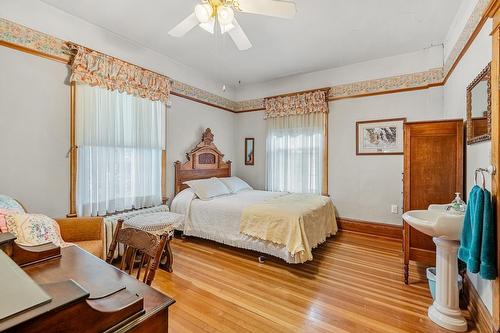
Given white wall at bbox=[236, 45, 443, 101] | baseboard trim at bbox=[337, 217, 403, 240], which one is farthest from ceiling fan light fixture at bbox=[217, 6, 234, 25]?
baseboard trim at bbox=[337, 217, 403, 240]

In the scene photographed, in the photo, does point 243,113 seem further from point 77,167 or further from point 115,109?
point 77,167

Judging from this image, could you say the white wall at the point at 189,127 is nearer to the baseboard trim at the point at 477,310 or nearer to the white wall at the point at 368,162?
the white wall at the point at 368,162

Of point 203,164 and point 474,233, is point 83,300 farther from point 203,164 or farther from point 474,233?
point 203,164

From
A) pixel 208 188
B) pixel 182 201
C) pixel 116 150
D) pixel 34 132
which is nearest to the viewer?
pixel 34 132

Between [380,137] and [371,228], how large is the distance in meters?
1.46

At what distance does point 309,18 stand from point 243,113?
8.92ft

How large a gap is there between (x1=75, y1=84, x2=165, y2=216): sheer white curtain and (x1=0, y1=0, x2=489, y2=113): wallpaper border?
0.48 meters

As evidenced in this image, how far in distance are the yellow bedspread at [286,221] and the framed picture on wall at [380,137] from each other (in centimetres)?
137

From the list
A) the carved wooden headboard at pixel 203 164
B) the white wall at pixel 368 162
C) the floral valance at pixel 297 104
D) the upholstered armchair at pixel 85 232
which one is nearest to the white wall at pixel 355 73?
the floral valance at pixel 297 104

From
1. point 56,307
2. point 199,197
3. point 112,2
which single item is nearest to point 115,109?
point 112,2

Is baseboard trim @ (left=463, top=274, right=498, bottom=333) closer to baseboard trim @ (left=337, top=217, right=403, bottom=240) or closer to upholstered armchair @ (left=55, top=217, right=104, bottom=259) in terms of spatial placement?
baseboard trim @ (left=337, top=217, right=403, bottom=240)

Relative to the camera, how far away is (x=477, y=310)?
184 centimetres

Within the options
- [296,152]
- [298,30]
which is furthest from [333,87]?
[298,30]

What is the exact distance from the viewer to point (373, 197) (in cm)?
396
